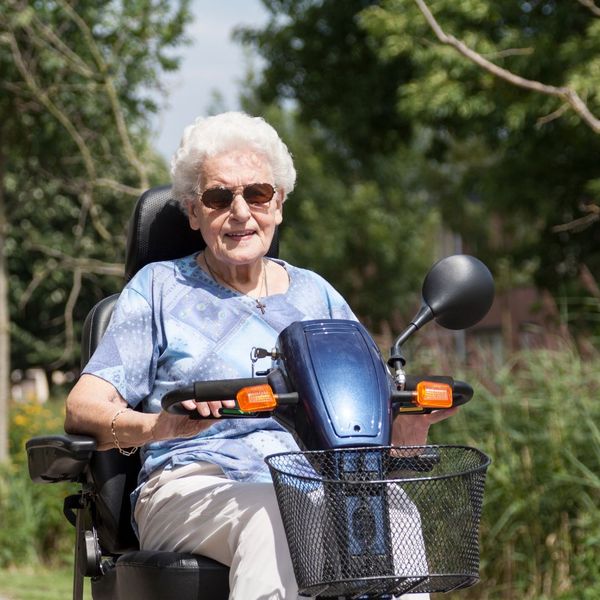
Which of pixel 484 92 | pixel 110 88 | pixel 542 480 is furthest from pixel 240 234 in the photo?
pixel 484 92

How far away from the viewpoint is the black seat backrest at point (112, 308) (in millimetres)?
3207

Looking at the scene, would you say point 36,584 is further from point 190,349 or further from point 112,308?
point 190,349

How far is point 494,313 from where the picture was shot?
123 feet

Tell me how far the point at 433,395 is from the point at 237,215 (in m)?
0.96

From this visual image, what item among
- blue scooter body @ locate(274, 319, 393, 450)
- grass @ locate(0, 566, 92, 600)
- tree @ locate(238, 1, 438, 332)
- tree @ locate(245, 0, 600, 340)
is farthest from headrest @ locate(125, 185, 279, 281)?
tree @ locate(238, 1, 438, 332)

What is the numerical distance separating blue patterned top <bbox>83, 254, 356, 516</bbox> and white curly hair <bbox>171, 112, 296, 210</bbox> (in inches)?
9.2

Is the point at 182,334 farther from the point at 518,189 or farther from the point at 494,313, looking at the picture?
the point at 494,313

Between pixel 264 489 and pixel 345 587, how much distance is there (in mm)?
623

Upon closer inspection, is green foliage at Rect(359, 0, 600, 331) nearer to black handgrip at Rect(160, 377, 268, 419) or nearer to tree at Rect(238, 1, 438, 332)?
tree at Rect(238, 1, 438, 332)

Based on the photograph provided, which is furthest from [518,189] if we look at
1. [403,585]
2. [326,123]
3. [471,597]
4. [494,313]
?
[494,313]

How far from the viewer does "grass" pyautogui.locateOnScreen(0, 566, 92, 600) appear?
694cm

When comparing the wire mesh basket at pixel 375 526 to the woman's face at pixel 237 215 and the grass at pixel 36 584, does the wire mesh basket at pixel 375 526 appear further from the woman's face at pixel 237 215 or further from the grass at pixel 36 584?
the grass at pixel 36 584

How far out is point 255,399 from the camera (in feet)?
7.27

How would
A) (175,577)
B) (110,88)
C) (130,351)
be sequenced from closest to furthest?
(175,577) < (130,351) < (110,88)
